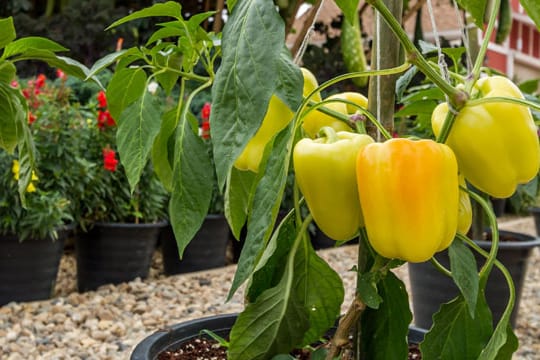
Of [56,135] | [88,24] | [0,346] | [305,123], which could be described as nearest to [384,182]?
[305,123]

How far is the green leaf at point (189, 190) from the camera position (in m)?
0.74

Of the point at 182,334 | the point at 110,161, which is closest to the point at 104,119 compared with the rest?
the point at 110,161

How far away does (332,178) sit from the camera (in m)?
0.60

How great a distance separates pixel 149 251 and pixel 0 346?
2.76ft

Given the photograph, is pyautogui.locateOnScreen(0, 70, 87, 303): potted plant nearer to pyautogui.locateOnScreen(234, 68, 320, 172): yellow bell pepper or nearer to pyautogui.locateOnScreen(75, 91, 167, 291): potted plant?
pyautogui.locateOnScreen(75, 91, 167, 291): potted plant

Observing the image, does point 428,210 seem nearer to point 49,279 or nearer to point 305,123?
point 305,123

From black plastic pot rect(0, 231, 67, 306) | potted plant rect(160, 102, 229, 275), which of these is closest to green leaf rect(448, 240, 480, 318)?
black plastic pot rect(0, 231, 67, 306)

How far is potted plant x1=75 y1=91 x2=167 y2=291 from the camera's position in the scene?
2605 millimetres

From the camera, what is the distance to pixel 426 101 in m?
1.03

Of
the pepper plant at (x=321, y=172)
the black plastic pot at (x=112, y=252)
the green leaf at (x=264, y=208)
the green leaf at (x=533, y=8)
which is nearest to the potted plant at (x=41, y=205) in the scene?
the black plastic pot at (x=112, y=252)

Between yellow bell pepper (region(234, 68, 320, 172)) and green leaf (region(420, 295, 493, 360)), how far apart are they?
0.26 m

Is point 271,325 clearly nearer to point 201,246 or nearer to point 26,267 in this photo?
point 26,267

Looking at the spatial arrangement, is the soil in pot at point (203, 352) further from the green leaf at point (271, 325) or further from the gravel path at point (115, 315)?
the gravel path at point (115, 315)

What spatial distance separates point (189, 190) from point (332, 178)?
0.67 feet
